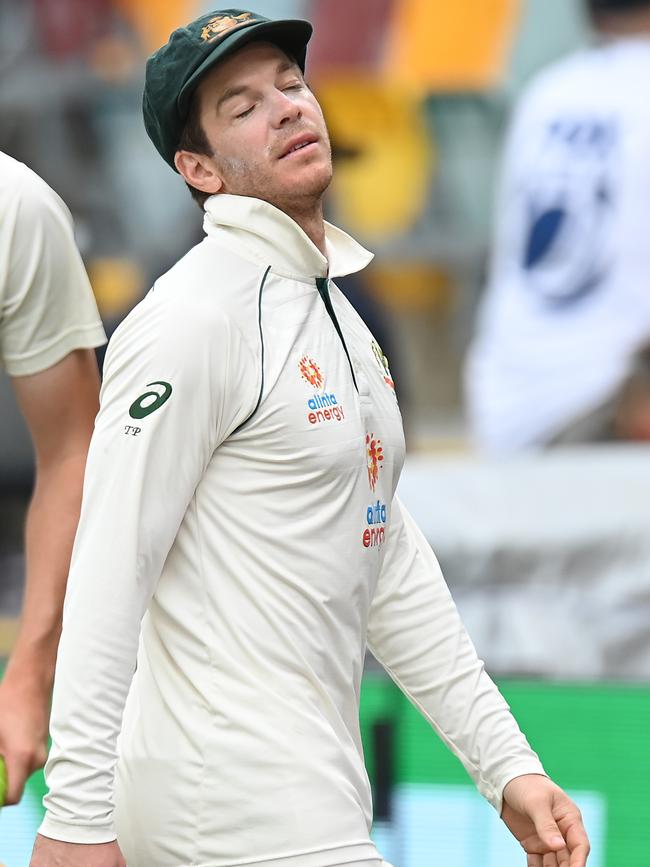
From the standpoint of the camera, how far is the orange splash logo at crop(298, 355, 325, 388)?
2.07 metres

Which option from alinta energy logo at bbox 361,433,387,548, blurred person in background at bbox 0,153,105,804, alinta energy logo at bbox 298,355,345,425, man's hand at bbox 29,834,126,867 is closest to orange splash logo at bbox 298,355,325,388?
alinta energy logo at bbox 298,355,345,425

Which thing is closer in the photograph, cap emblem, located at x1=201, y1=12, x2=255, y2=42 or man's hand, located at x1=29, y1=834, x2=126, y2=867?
man's hand, located at x1=29, y1=834, x2=126, y2=867

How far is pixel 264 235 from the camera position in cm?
214

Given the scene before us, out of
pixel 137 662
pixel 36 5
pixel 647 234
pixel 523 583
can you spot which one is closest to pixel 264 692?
pixel 137 662

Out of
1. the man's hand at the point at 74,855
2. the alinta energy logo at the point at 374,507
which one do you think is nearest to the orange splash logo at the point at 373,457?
the alinta energy logo at the point at 374,507

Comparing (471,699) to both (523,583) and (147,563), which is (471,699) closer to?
(147,563)

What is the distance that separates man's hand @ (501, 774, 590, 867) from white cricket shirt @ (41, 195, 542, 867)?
0.24 m

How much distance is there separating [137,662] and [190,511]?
0.78 feet

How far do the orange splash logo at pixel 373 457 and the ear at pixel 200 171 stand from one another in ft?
1.28

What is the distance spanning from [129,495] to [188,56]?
58cm

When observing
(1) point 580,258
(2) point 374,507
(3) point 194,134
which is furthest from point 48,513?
(1) point 580,258

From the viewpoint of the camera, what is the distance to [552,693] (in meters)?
3.63

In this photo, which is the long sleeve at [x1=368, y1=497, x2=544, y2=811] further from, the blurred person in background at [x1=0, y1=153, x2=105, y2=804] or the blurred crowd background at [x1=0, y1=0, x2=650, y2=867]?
the blurred crowd background at [x1=0, y1=0, x2=650, y2=867]

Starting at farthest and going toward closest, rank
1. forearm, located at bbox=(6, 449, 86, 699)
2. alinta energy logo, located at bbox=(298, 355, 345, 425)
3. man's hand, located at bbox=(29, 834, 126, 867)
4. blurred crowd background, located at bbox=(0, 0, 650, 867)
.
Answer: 1. blurred crowd background, located at bbox=(0, 0, 650, 867)
2. forearm, located at bbox=(6, 449, 86, 699)
3. alinta energy logo, located at bbox=(298, 355, 345, 425)
4. man's hand, located at bbox=(29, 834, 126, 867)
